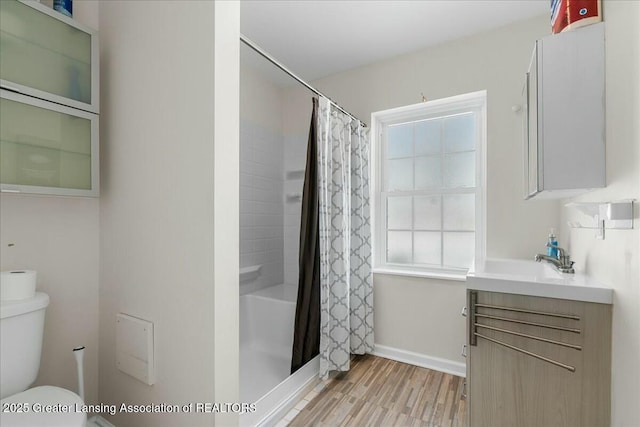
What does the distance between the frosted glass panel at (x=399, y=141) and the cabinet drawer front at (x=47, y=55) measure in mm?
2161

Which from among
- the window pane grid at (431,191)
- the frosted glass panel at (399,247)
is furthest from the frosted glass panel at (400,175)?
the frosted glass panel at (399,247)

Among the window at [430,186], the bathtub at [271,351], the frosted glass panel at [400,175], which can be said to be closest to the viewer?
the bathtub at [271,351]

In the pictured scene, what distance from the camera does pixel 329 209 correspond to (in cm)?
218

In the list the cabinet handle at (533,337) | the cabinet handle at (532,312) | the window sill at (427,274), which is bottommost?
the cabinet handle at (533,337)

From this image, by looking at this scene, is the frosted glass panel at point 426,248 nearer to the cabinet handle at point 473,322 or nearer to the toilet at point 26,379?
the cabinet handle at point 473,322

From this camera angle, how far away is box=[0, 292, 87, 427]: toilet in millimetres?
982

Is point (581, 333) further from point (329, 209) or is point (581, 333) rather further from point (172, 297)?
point (172, 297)

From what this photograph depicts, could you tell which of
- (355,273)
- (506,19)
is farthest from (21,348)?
(506,19)

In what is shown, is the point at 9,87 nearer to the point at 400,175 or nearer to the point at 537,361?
the point at 537,361

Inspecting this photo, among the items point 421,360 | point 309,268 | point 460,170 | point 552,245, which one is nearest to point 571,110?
point 552,245

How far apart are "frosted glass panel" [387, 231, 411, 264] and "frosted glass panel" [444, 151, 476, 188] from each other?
1.87 ft

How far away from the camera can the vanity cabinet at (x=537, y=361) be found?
3.68 feet

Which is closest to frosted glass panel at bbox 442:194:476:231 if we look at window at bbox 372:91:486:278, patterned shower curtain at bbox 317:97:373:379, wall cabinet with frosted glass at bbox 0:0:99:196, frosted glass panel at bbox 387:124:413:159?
window at bbox 372:91:486:278

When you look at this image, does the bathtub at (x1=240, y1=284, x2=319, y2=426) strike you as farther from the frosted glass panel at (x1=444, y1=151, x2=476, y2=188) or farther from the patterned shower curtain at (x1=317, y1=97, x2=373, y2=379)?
the frosted glass panel at (x1=444, y1=151, x2=476, y2=188)
